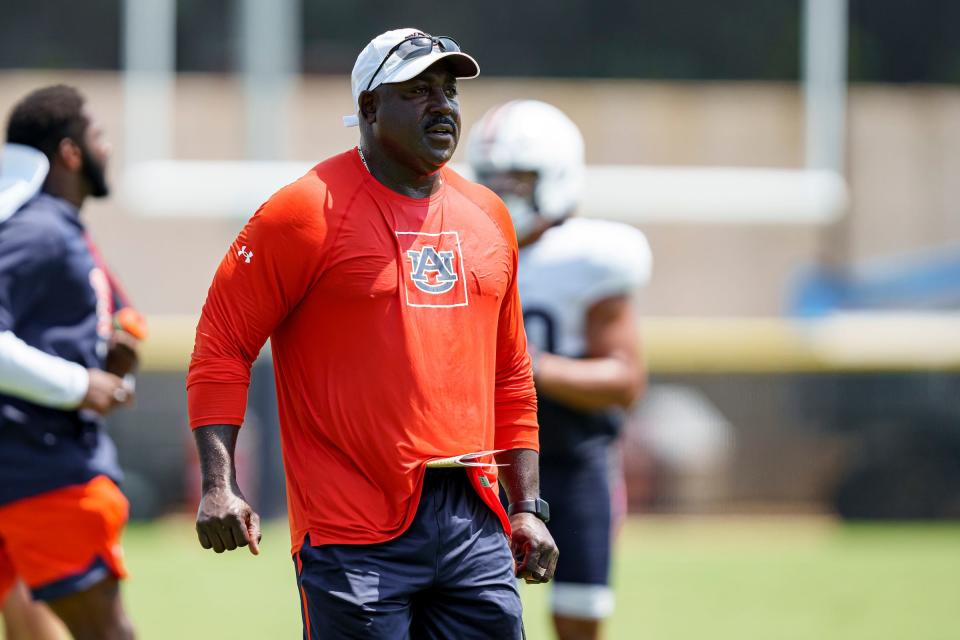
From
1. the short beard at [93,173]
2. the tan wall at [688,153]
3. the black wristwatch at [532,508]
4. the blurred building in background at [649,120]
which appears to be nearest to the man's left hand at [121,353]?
the short beard at [93,173]

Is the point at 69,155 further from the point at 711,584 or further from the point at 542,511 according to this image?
the point at 711,584

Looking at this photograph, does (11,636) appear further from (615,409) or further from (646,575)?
(646,575)

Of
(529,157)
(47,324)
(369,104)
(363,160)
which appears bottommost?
(47,324)

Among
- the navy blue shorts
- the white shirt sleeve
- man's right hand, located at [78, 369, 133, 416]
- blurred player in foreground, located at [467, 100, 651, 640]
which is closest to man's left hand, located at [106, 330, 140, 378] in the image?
man's right hand, located at [78, 369, 133, 416]

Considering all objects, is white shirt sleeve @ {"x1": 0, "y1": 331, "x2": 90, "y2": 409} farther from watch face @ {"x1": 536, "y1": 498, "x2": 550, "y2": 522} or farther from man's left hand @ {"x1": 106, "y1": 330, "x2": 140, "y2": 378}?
watch face @ {"x1": 536, "y1": 498, "x2": 550, "y2": 522}

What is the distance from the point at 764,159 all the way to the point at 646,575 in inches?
375

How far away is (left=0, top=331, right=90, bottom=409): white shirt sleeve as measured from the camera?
520 centimetres

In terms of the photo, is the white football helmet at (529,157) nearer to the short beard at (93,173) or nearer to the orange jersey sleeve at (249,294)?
the short beard at (93,173)

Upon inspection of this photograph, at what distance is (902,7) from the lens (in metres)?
20.0

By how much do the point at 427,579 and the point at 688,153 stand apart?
613 inches

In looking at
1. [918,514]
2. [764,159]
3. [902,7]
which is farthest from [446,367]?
[902,7]

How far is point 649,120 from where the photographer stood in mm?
19000

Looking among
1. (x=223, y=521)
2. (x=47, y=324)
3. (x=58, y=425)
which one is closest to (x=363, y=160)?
(x=223, y=521)

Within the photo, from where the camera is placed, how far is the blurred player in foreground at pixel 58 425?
536 cm
